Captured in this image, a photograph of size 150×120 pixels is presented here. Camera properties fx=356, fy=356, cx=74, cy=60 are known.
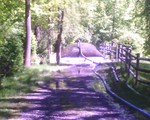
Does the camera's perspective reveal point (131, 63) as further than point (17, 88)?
Yes

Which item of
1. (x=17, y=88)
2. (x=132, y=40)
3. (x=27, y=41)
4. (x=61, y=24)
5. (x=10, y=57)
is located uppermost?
(x=61, y=24)

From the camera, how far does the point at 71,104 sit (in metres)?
10.7

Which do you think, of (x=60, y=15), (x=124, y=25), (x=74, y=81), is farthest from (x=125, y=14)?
(x=74, y=81)

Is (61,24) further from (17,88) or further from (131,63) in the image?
(17,88)

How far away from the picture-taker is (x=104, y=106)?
10.3 m

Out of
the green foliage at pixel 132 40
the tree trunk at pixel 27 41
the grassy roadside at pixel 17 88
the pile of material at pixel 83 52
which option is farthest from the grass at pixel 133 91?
the green foliage at pixel 132 40

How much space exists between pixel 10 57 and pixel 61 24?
13937 mm

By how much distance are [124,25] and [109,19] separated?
2.15 metres

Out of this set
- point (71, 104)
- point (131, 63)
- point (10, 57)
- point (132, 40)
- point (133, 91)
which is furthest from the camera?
point (132, 40)

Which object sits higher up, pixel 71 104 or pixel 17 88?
pixel 17 88

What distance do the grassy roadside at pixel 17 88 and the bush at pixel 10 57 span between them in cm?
33

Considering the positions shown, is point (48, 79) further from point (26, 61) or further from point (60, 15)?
point (60, 15)

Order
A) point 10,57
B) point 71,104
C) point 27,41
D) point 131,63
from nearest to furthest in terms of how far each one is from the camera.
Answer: point 71,104, point 10,57, point 131,63, point 27,41

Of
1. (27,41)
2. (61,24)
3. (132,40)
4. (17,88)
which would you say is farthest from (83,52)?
(17,88)
